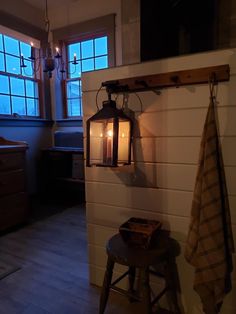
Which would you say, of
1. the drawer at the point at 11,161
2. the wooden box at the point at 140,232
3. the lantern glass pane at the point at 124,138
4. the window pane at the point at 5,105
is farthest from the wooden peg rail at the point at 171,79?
the window pane at the point at 5,105

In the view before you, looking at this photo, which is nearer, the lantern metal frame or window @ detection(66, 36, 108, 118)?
the lantern metal frame

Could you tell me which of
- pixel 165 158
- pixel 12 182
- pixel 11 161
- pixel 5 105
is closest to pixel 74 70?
pixel 5 105

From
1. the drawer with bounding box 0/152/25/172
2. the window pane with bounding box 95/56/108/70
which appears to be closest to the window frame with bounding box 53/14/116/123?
the window pane with bounding box 95/56/108/70

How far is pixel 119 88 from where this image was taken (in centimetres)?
142

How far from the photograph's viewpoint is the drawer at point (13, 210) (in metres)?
2.53

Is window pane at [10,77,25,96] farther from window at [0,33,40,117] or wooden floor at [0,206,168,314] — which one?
wooden floor at [0,206,168,314]

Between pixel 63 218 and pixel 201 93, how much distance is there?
2.30m

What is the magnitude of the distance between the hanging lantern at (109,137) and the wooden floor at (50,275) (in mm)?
862

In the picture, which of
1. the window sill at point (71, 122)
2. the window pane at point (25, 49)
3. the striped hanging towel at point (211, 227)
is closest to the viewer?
the striped hanging towel at point (211, 227)

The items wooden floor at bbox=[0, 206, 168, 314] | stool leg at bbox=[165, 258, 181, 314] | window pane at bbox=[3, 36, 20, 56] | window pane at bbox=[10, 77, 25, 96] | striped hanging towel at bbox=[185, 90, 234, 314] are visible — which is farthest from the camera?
window pane at bbox=[10, 77, 25, 96]

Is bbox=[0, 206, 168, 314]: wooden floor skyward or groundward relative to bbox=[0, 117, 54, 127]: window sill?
groundward

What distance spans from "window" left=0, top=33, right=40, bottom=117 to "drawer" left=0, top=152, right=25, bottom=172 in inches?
41.9

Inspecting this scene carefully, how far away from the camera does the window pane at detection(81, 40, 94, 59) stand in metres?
3.77

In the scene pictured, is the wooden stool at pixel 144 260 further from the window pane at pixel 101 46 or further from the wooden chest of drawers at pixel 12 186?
the window pane at pixel 101 46
